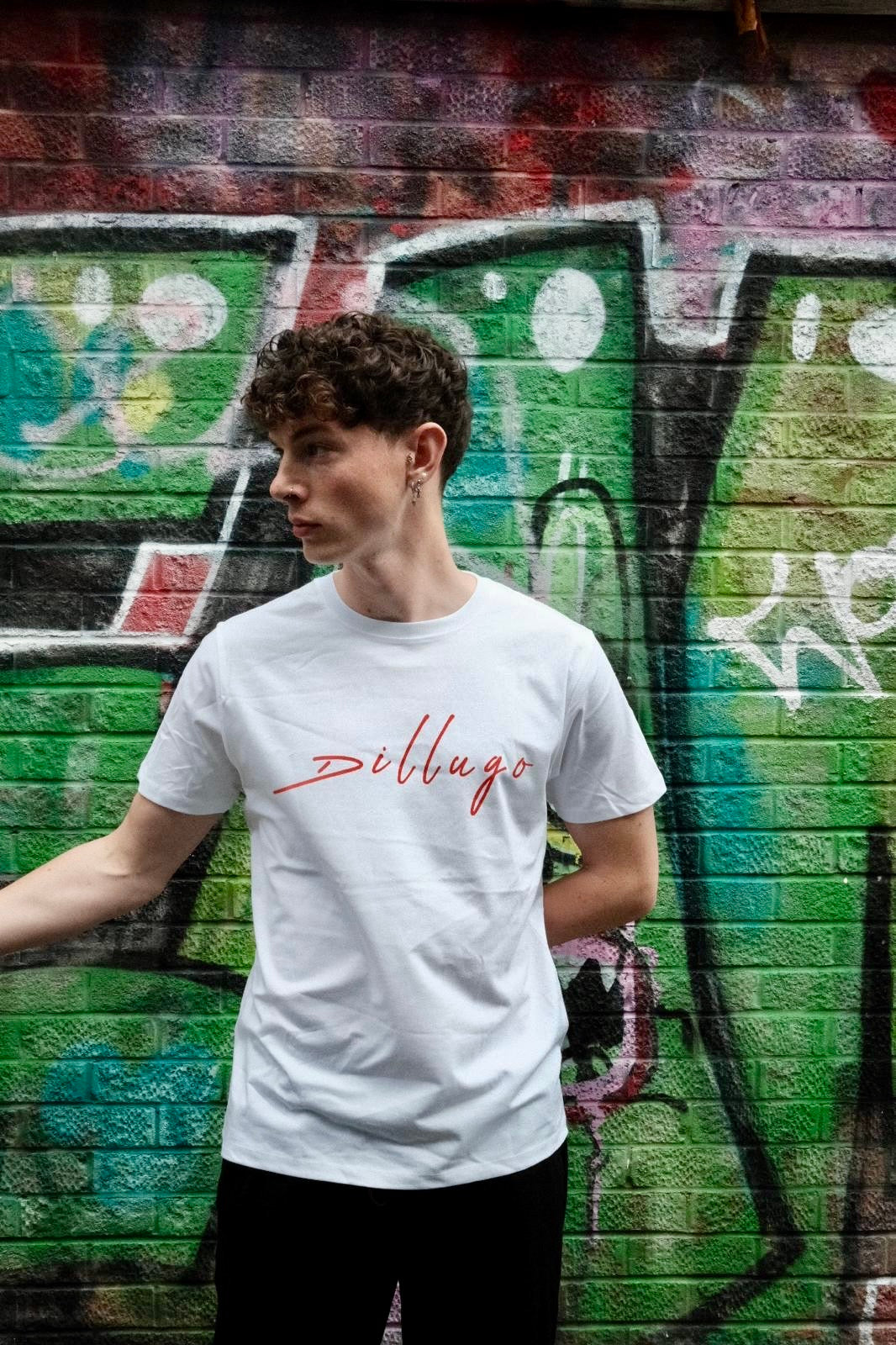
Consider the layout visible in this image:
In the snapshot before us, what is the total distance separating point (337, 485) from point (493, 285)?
114 centimetres

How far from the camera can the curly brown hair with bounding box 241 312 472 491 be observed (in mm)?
1804

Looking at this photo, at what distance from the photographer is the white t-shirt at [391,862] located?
5.82ft

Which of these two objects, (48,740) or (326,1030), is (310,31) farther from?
(326,1030)

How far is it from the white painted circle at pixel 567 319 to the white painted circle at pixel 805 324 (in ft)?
1.46

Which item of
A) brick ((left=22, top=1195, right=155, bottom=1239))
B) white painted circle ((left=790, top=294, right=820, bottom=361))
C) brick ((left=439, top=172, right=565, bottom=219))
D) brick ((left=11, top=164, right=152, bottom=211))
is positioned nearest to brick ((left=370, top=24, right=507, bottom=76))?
brick ((left=439, top=172, right=565, bottom=219))

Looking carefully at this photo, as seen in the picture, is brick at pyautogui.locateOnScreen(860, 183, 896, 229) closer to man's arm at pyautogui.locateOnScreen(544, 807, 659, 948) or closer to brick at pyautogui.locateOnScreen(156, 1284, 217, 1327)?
man's arm at pyautogui.locateOnScreen(544, 807, 659, 948)

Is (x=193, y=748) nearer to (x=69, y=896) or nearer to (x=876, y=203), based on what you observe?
(x=69, y=896)

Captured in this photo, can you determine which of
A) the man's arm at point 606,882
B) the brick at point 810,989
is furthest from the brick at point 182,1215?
the brick at point 810,989

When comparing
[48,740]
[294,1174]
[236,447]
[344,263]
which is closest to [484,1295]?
[294,1174]

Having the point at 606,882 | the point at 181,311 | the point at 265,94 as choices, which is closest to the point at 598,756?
the point at 606,882

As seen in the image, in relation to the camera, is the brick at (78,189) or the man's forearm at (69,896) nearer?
→ the man's forearm at (69,896)

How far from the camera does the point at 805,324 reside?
281cm

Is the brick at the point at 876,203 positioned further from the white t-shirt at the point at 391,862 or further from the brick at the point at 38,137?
the brick at the point at 38,137

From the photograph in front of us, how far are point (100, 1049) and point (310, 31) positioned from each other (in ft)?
7.67
